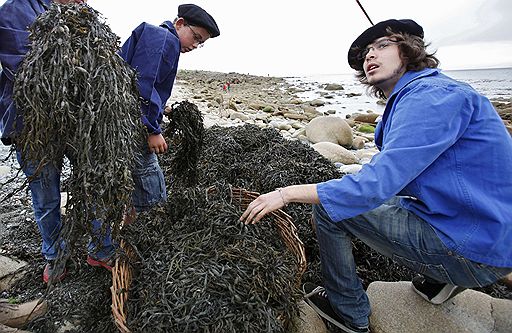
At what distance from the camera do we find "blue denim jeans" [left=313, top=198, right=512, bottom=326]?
1.72 metres

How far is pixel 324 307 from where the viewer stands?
226cm

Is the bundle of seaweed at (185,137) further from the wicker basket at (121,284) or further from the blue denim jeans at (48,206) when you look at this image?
the wicker basket at (121,284)

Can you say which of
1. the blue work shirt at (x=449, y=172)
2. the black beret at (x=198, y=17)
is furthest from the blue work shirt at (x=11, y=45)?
the blue work shirt at (x=449, y=172)

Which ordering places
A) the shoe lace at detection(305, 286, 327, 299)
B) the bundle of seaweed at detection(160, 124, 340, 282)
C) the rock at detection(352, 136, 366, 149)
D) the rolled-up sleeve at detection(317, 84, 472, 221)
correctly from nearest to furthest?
the rolled-up sleeve at detection(317, 84, 472, 221) → the shoe lace at detection(305, 286, 327, 299) → the bundle of seaweed at detection(160, 124, 340, 282) → the rock at detection(352, 136, 366, 149)

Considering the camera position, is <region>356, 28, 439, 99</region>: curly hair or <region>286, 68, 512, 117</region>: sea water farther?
<region>286, 68, 512, 117</region>: sea water

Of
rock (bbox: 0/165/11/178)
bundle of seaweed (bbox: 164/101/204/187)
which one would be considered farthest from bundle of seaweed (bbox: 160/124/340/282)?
rock (bbox: 0/165/11/178)

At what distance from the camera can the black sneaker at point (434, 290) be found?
2.06 metres

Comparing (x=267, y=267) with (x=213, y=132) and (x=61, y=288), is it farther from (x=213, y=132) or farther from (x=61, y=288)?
(x=213, y=132)

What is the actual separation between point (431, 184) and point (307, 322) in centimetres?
116

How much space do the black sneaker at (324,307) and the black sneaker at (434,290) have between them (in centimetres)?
45

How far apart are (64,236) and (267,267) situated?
1.12 meters

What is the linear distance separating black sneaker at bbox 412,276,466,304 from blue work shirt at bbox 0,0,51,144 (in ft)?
8.97

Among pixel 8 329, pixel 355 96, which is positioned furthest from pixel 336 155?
pixel 355 96

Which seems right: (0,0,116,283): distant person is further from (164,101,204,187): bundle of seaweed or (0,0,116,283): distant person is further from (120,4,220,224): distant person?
(164,101,204,187): bundle of seaweed
